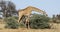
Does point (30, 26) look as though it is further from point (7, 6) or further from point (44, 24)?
point (7, 6)

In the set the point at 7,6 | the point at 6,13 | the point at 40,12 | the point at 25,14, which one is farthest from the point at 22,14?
the point at 7,6

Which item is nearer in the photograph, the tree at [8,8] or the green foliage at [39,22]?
the green foliage at [39,22]

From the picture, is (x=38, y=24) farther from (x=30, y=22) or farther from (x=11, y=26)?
(x=11, y=26)

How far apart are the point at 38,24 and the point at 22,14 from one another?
8.82ft

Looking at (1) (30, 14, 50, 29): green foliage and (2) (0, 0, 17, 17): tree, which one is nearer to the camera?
(1) (30, 14, 50, 29): green foliage

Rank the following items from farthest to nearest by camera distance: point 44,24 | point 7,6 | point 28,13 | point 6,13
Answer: point 7,6
point 6,13
point 28,13
point 44,24

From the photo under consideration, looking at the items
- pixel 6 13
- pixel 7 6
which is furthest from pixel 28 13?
pixel 7 6

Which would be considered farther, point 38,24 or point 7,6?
point 7,6

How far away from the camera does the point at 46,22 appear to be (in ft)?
73.7

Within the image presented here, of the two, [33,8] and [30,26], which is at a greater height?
[33,8]

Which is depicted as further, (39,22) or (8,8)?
(8,8)

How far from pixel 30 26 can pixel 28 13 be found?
173cm

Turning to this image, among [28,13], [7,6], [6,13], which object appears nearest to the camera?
[28,13]

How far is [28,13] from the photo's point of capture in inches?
925
